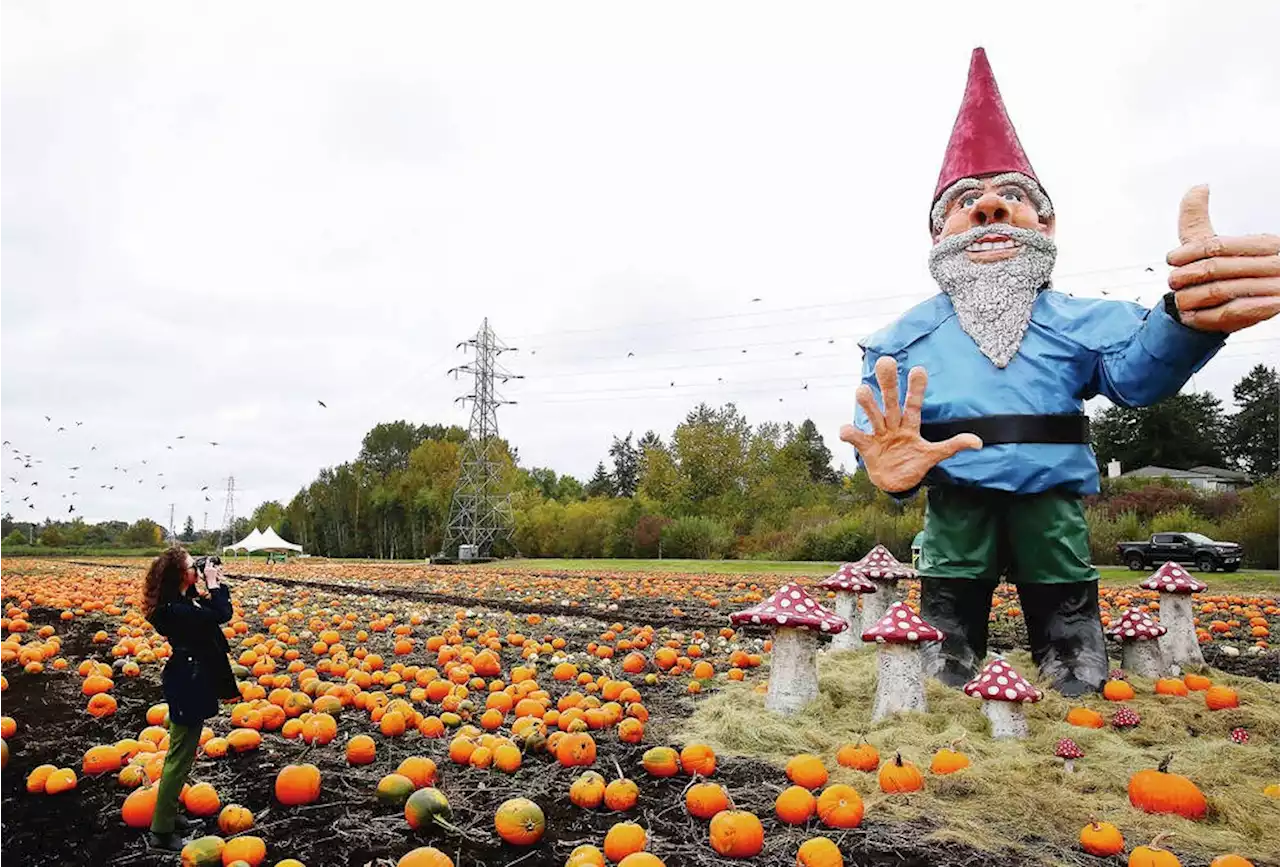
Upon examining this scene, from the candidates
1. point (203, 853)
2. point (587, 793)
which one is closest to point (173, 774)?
point (203, 853)

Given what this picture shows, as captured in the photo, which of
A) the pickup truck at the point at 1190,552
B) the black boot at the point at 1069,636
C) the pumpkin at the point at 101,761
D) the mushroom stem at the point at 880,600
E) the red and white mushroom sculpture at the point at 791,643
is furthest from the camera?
the pickup truck at the point at 1190,552

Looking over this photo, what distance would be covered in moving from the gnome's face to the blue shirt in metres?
0.11

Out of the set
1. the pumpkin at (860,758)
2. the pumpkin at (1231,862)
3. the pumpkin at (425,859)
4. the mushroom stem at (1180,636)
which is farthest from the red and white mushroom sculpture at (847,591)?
the pumpkin at (425,859)

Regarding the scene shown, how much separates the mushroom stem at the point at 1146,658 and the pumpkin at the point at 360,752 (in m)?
4.86

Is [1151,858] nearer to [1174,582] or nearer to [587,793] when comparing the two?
[587,793]

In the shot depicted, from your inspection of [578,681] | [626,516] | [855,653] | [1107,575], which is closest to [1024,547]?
[855,653]

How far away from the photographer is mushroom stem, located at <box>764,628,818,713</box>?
4.84 m

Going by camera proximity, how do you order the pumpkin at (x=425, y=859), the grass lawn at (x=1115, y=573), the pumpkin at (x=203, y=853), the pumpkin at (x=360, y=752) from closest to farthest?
the pumpkin at (x=425, y=859), the pumpkin at (x=203, y=853), the pumpkin at (x=360, y=752), the grass lawn at (x=1115, y=573)

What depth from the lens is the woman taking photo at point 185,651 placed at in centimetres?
343

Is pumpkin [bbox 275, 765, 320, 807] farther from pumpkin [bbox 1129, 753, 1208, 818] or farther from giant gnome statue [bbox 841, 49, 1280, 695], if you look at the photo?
pumpkin [bbox 1129, 753, 1208, 818]

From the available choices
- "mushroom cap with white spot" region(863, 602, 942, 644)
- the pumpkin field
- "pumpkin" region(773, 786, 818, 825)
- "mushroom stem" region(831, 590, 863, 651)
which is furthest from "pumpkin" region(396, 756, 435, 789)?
"mushroom stem" region(831, 590, 863, 651)

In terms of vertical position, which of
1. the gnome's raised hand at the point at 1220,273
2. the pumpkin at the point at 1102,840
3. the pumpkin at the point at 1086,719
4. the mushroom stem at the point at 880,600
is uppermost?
the gnome's raised hand at the point at 1220,273

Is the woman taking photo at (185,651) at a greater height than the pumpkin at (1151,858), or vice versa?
the woman taking photo at (185,651)

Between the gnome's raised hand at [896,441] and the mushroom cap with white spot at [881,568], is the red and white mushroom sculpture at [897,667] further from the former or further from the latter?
the mushroom cap with white spot at [881,568]
